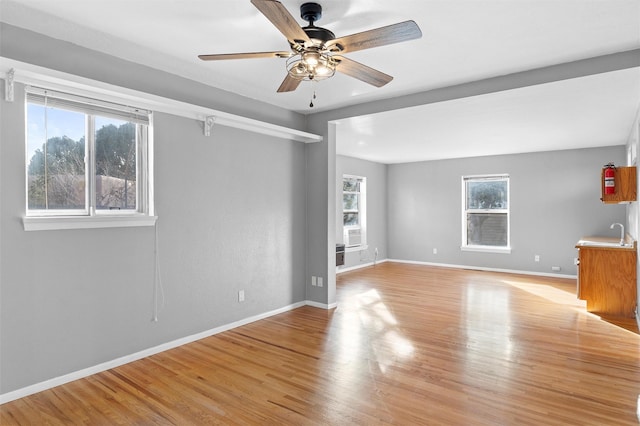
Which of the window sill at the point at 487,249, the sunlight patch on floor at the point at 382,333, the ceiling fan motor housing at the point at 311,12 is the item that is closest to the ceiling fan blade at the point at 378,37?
the ceiling fan motor housing at the point at 311,12

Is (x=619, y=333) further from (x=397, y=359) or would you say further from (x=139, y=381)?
(x=139, y=381)

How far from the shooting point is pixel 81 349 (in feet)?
9.21

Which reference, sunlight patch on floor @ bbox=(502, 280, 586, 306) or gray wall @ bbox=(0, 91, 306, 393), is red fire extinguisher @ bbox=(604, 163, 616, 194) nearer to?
sunlight patch on floor @ bbox=(502, 280, 586, 306)

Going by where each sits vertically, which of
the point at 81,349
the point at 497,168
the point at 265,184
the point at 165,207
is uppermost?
the point at 497,168

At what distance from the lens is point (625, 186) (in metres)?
4.38

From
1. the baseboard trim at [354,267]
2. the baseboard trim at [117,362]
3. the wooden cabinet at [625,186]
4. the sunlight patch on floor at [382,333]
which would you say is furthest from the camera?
the baseboard trim at [354,267]

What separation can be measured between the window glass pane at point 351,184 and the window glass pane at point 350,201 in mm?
135

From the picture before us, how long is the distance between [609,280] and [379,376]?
141 inches

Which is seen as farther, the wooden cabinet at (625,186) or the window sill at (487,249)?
the window sill at (487,249)

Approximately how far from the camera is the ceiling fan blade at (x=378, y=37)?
6.12 ft

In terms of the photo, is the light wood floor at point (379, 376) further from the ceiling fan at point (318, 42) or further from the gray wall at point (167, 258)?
the ceiling fan at point (318, 42)

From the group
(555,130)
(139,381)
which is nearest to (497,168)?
(555,130)

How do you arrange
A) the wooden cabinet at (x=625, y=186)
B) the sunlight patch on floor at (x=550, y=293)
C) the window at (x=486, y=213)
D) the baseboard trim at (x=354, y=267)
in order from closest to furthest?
the wooden cabinet at (x=625, y=186)
the sunlight patch on floor at (x=550, y=293)
the baseboard trim at (x=354, y=267)
the window at (x=486, y=213)

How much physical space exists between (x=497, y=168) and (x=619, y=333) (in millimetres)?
4386
